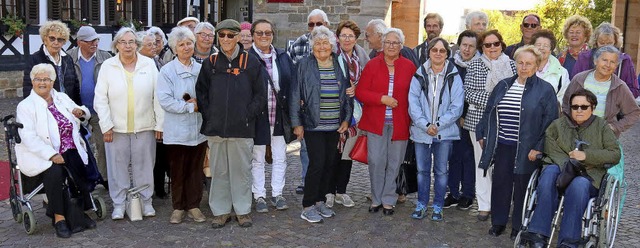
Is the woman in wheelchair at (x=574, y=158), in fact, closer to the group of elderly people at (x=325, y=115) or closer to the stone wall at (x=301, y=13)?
the group of elderly people at (x=325, y=115)

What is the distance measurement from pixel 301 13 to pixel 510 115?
994 cm

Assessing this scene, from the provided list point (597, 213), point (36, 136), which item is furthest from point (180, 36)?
point (597, 213)

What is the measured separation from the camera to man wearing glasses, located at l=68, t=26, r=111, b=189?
6.41 m

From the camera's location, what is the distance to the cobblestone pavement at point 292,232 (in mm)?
5484

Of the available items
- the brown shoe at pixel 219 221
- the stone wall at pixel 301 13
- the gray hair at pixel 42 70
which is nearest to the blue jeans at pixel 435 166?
the brown shoe at pixel 219 221

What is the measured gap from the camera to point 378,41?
7199mm

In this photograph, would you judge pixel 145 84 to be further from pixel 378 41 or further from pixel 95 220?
pixel 378 41

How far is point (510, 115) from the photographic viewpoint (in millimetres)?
5504

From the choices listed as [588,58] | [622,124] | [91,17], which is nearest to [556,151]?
[622,124]

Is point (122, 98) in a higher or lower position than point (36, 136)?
higher

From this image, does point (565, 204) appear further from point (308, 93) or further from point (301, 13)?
point (301, 13)

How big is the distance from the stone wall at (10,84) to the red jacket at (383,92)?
11.1 m

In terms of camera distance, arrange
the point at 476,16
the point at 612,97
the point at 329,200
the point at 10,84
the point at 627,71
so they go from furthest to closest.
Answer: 1. the point at 10,84
2. the point at 476,16
3. the point at 329,200
4. the point at 627,71
5. the point at 612,97

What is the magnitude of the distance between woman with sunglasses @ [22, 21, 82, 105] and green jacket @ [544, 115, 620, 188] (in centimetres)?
425
